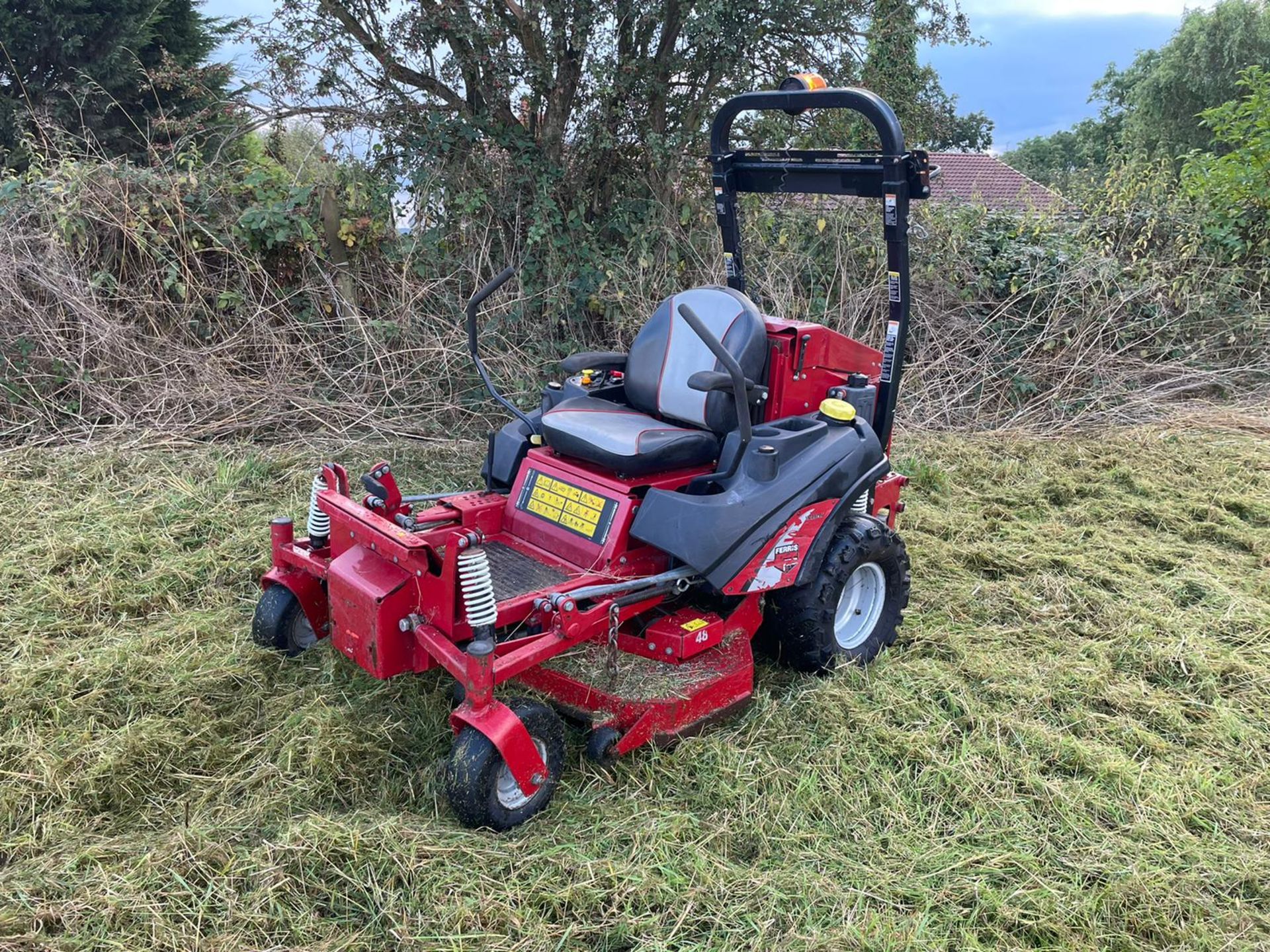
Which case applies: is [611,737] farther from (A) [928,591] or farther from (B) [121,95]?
(B) [121,95]

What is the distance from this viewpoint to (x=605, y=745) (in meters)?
2.90

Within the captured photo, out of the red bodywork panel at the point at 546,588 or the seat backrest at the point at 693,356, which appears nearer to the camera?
the red bodywork panel at the point at 546,588

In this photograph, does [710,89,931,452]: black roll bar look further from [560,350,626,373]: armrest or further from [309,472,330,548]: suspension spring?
[309,472,330,548]: suspension spring

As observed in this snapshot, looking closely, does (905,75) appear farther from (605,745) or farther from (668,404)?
(605,745)

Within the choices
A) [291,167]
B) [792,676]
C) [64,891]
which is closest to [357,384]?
[291,167]

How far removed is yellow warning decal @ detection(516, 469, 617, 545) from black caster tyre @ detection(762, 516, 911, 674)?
710mm

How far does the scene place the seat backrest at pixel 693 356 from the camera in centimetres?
359

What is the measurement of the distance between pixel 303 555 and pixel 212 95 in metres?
5.01

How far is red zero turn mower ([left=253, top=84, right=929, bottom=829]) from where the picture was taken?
2.83 m

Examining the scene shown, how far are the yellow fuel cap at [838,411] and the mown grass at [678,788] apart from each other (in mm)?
944

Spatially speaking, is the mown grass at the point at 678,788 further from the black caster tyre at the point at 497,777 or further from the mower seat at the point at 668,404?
the mower seat at the point at 668,404

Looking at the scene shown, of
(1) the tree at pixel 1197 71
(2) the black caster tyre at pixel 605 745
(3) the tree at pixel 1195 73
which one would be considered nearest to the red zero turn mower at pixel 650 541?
(2) the black caster tyre at pixel 605 745

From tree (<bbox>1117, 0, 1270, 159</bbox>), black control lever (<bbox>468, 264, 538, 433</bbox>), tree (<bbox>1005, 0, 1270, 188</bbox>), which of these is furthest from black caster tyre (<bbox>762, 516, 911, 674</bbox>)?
tree (<bbox>1117, 0, 1270, 159</bbox>)

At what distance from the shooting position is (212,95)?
6.91 meters
